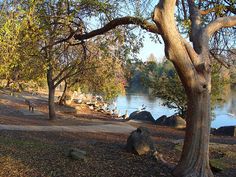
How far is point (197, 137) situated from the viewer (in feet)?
27.1

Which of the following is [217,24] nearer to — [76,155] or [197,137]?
[197,137]

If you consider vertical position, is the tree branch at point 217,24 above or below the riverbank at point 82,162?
above

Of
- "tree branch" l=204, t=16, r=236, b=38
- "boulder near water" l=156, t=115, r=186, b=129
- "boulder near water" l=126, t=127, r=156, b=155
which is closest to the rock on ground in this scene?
"boulder near water" l=126, t=127, r=156, b=155

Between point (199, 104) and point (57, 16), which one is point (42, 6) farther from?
point (199, 104)

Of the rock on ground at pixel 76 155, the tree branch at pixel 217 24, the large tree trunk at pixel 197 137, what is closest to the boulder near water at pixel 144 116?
the rock on ground at pixel 76 155

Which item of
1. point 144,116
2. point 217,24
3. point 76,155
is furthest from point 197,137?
point 144,116

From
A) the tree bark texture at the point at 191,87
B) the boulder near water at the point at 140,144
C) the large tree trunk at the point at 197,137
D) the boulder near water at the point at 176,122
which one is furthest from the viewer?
the boulder near water at the point at 176,122

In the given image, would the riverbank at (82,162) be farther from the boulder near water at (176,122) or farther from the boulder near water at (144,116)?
the boulder near water at (144,116)

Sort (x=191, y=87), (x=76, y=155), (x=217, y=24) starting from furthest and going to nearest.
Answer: (x=76, y=155)
(x=217, y=24)
(x=191, y=87)

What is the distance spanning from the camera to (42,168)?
8383mm

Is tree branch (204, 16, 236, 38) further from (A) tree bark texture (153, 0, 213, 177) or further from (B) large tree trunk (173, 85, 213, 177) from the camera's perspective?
(B) large tree trunk (173, 85, 213, 177)

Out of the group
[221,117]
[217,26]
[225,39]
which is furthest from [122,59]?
[221,117]

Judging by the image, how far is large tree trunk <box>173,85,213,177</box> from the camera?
821 cm

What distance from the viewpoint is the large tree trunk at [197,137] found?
8211mm
